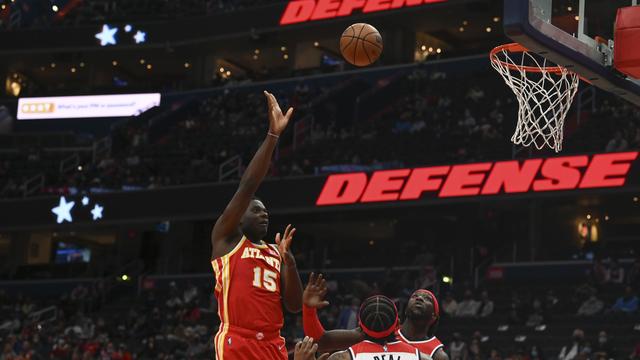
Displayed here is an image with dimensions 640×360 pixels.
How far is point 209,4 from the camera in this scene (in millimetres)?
39031

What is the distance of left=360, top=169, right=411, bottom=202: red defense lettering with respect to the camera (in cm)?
2712

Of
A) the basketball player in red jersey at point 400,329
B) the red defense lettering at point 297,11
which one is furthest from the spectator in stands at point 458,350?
the red defense lettering at point 297,11

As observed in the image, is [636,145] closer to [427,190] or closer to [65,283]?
[427,190]

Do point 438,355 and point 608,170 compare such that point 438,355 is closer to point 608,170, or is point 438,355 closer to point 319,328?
point 319,328

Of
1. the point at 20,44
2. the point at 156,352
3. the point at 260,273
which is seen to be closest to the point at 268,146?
the point at 260,273

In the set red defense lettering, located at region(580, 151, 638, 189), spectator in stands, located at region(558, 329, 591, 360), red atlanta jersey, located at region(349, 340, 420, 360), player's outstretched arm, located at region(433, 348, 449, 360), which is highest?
red defense lettering, located at region(580, 151, 638, 189)

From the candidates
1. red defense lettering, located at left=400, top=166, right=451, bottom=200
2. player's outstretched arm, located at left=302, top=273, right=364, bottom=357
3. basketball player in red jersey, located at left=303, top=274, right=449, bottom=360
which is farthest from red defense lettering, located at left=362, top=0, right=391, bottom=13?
player's outstretched arm, located at left=302, top=273, right=364, bottom=357

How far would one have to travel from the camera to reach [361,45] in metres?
13.3

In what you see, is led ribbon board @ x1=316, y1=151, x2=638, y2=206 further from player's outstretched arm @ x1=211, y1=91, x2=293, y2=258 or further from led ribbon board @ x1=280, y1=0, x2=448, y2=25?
player's outstretched arm @ x1=211, y1=91, x2=293, y2=258

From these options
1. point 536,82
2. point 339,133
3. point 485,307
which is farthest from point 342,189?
point 536,82

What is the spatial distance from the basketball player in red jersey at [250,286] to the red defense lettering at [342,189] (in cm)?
2028

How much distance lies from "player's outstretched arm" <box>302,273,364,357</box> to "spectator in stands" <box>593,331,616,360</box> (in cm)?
1193

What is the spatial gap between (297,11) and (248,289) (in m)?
29.6

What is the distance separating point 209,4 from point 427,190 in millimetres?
15251
